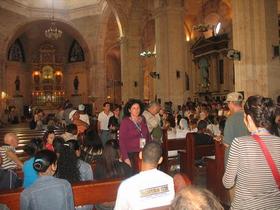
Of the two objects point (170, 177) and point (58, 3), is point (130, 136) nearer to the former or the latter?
point (170, 177)

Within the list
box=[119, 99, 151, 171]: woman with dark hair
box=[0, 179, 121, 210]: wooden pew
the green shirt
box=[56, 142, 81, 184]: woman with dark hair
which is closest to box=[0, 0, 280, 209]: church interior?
box=[0, 179, 121, 210]: wooden pew

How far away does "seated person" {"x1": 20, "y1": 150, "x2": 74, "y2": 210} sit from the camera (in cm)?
299

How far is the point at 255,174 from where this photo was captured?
7.99 ft

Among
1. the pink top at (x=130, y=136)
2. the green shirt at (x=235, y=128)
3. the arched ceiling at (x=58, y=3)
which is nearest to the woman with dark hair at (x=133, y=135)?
the pink top at (x=130, y=136)

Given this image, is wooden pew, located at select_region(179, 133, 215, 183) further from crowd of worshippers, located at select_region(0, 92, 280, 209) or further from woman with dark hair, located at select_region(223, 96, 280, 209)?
woman with dark hair, located at select_region(223, 96, 280, 209)

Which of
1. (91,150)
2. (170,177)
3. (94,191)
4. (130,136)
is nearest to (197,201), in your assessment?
(170,177)

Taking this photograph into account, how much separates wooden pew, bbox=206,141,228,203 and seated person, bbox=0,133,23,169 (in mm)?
3326

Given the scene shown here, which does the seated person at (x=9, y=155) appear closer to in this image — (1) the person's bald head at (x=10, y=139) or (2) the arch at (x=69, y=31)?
(1) the person's bald head at (x=10, y=139)

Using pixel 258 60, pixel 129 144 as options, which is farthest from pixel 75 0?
pixel 129 144

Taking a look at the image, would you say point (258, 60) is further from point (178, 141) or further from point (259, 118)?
point (259, 118)

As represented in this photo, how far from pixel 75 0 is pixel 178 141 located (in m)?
26.3

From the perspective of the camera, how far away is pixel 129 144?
5344mm

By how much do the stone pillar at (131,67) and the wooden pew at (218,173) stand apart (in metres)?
14.9

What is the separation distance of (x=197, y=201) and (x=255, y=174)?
1167 mm
